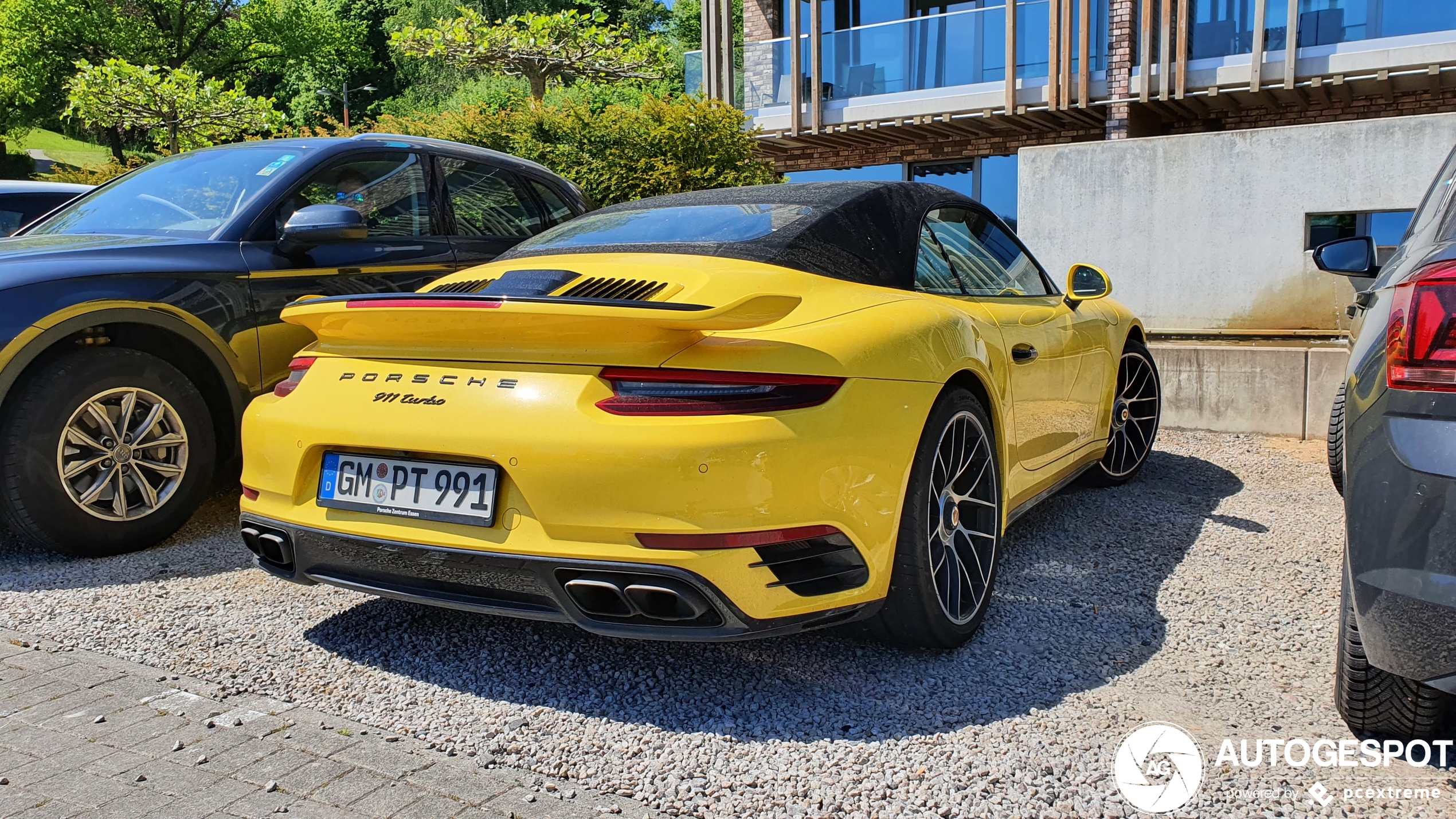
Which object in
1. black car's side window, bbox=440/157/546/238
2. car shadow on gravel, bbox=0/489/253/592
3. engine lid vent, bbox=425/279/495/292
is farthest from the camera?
black car's side window, bbox=440/157/546/238

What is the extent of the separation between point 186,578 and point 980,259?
3106mm

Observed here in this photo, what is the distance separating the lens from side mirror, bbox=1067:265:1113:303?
430 cm

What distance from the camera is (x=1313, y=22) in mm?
13570

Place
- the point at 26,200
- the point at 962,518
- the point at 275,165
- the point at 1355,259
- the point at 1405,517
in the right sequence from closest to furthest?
the point at 1405,517, the point at 962,518, the point at 1355,259, the point at 275,165, the point at 26,200

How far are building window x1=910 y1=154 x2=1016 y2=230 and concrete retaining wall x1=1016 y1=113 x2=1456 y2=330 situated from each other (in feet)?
26.2

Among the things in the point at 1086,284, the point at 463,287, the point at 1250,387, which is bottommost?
the point at 1250,387

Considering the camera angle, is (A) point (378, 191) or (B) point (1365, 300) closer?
(B) point (1365, 300)

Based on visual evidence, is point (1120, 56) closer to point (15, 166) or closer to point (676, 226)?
point (676, 226)

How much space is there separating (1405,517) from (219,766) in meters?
2.53

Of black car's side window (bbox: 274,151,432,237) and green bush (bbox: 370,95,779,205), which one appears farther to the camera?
green bush (bbox: 370,95,779,205)

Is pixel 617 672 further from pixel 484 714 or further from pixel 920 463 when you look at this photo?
pixel 920 463

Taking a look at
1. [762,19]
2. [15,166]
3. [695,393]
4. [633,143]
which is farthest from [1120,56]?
[15,166]

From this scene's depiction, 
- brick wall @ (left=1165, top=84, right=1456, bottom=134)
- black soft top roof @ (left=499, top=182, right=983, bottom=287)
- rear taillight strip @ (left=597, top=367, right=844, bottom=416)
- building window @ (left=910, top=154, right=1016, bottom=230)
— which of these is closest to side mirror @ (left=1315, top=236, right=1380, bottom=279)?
black soft top roof @ (left=499, top=182, right=983, bottom=287)

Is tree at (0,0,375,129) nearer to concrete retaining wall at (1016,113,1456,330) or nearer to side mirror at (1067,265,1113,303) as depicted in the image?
concrete retaining wall at (1016,113,1456,330)
